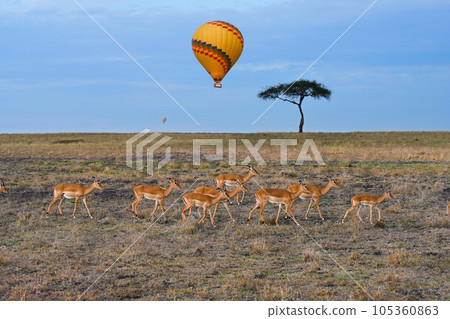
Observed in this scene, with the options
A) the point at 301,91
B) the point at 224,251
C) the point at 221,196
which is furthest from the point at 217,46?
the point at 301,91

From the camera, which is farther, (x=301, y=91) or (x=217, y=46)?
(x=301, y=91)

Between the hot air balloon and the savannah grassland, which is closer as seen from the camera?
the savannah grassland

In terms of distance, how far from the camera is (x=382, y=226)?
48.8ft

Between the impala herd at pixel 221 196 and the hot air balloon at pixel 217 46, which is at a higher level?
the hot air balloon at pixel 217 46

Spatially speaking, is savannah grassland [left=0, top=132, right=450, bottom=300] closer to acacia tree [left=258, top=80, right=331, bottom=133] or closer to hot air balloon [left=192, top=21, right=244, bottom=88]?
hot air balloon [left=192, top=21, right=244, bottom=88]

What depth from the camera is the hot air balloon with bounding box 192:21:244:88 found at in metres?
27.2

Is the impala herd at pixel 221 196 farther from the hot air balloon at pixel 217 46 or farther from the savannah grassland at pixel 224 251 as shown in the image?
the hot air balloon at pixel 217 46

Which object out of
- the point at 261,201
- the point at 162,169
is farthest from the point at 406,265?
the point at 162,169

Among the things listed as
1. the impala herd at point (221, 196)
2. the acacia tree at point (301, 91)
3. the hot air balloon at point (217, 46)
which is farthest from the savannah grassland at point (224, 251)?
the acacia tree at point (301, 91)

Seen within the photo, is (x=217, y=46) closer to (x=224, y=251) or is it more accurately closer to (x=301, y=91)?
(x=224, y=251)

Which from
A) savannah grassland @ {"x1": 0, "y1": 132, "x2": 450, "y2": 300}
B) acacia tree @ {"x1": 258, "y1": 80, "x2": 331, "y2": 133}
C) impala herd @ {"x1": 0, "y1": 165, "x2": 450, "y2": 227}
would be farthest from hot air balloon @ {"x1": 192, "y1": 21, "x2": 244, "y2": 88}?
acacia tree @ {"x1": 258, "y1": 80, "x2": 331, "y2": 133}

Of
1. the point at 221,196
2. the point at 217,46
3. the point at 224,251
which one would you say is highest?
the point at 217,46

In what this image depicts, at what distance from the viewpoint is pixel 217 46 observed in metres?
27.3

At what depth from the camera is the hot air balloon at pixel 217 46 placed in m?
27.2
